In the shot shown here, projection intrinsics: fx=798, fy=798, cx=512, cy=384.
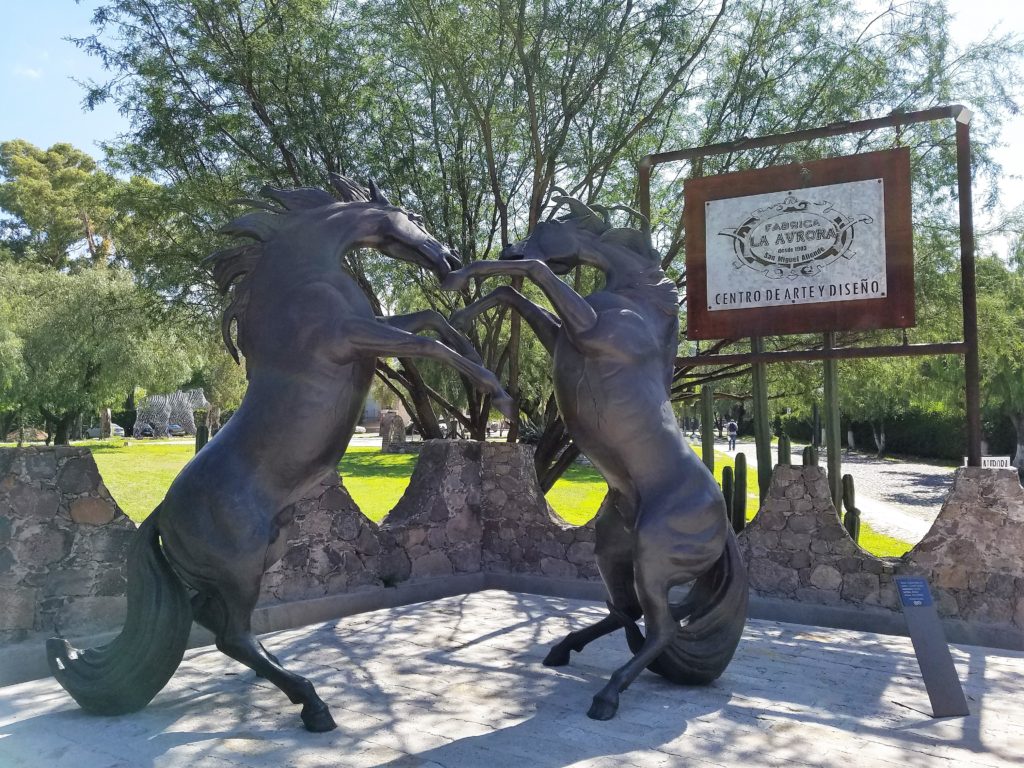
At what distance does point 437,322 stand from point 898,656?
3.99 m

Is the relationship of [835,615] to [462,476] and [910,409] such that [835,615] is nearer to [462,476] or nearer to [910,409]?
[462,476]

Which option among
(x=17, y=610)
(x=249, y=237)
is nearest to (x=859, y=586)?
(x=249, y=237)

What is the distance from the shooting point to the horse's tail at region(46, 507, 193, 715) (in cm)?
397

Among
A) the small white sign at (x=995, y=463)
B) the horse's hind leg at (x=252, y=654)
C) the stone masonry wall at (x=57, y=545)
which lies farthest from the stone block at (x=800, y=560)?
the stone masonry wall at (x=57, y=545)

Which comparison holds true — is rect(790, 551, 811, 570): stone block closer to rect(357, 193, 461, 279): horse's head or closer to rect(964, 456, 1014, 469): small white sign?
rect(964, 456, 1014, 469): small white sign

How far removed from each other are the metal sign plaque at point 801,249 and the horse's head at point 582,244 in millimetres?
2732

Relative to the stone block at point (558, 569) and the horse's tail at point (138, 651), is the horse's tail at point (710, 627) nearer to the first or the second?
the horse's tail at point (138, 651)

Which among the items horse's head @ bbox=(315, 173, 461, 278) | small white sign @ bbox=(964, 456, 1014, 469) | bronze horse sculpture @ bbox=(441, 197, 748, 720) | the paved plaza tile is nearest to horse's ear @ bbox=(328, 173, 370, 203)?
horse's head @ bbox=(315, 173, 461, 278)

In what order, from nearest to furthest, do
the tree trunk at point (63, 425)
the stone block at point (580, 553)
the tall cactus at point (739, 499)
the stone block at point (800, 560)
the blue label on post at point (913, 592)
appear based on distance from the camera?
1. the blue label on post at point (913, 592)
2. the stone block at point (800, 560)
3. the stone block at point (580, 553)
4. the tall cactus at point (739, 499)
5. the tree trunk at point (63, 425)

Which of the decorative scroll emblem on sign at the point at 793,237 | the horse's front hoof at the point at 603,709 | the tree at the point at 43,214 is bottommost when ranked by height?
the horse's front hoof at the point at 603,709

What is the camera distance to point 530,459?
8.23m

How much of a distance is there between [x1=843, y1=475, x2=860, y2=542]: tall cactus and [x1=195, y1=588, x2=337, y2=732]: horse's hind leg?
587 centimetres

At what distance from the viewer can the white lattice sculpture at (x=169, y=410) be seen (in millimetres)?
47750

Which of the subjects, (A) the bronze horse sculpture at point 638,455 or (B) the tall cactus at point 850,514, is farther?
(B) the tall cactus at point 850,514
